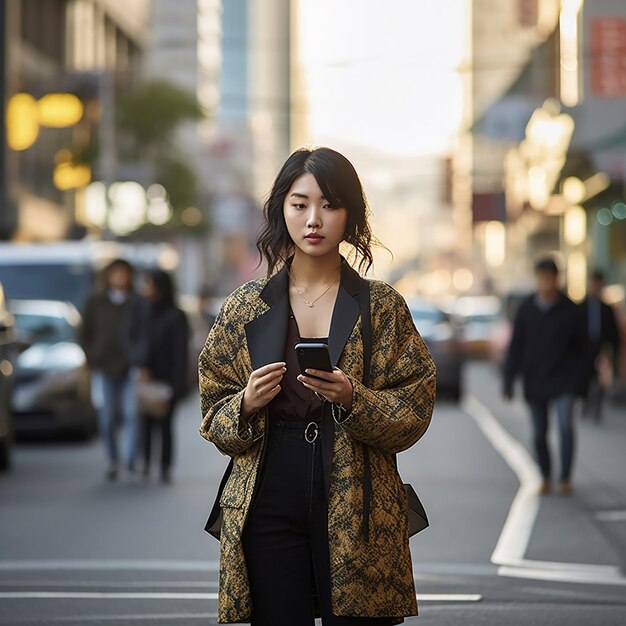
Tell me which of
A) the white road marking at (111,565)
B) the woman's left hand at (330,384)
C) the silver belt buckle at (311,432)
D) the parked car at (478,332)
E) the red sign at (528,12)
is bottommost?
the parked car at (478,332)

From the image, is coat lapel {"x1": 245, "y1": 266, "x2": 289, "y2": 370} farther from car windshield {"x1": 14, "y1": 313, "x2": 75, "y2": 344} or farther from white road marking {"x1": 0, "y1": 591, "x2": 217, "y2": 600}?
car windshield {"x1": 14, "y1": 313, "x2": 75, "y2": 344}

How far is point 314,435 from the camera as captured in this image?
4367 mm

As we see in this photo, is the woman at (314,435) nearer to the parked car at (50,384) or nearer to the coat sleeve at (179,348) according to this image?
the coat sleeve at (179,348)

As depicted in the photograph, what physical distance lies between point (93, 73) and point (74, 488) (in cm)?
3758

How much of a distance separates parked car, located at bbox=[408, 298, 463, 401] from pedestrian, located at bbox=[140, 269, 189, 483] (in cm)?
1166

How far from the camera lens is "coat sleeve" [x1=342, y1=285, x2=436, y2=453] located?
429 centimetres

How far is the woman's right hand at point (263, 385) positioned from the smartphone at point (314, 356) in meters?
0.12

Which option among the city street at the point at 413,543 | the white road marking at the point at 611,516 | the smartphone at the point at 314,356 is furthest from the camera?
the white road marking at the point at 611,516

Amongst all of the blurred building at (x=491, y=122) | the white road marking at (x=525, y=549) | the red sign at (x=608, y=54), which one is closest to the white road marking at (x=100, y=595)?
the white road marking at (x=525, y=549)

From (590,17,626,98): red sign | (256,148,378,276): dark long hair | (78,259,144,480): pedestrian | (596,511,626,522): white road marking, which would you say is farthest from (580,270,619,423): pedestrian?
(256,148,378,276): dark long hair

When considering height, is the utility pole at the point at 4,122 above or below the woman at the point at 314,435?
above

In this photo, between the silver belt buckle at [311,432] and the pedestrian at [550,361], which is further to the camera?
the pedestrian at [550,361]

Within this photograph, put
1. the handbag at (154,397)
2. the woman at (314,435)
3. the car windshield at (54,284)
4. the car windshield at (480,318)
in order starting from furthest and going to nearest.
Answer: the car windshield at (480,318)
the car windshield at (54,284)
the handbag at (154,397)
the woman at (314,435)

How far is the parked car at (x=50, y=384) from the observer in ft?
57.7
